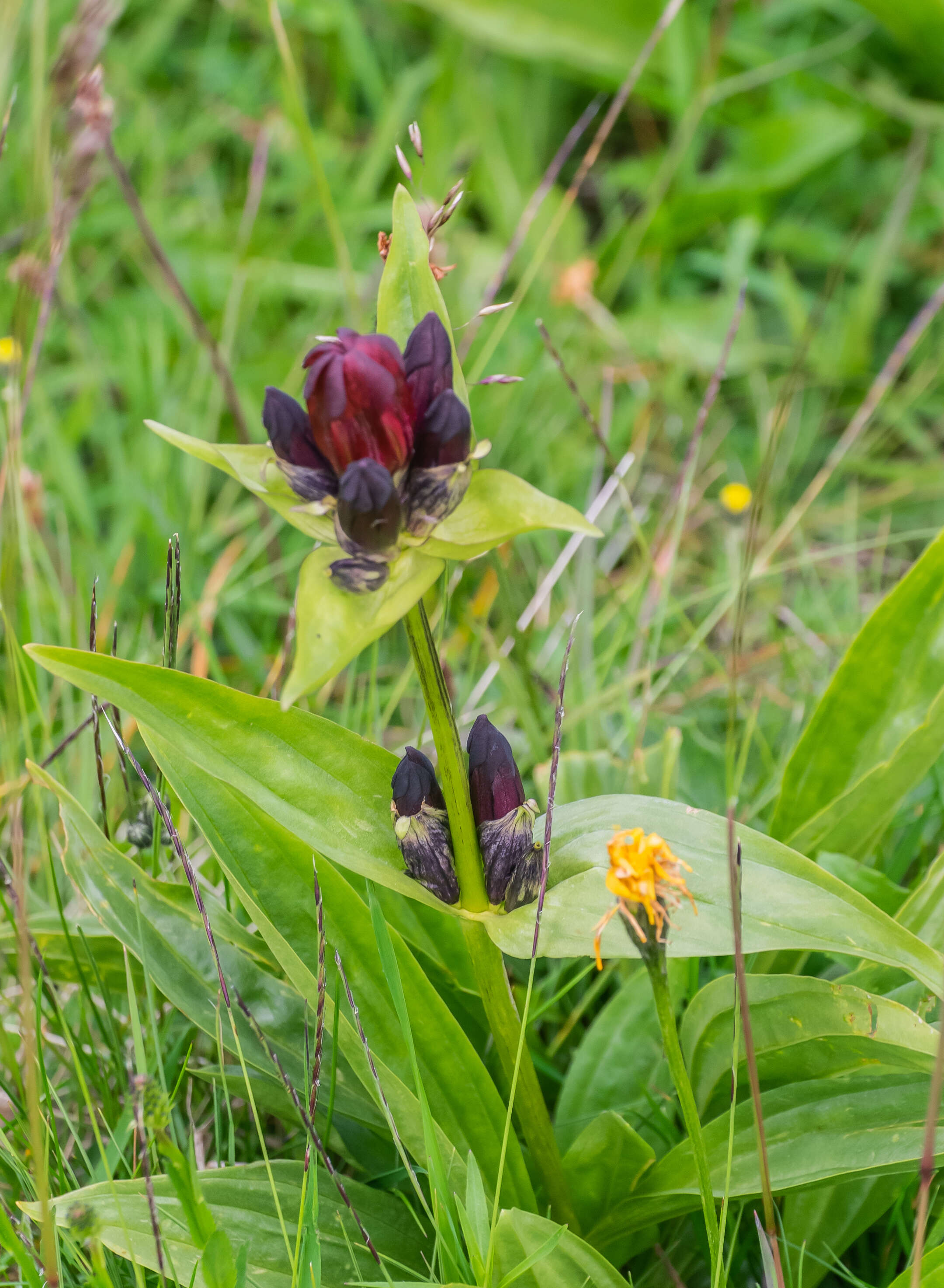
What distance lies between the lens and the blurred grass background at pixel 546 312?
2176 mm

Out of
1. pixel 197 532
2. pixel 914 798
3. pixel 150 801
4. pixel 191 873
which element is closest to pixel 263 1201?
pixel 191 873

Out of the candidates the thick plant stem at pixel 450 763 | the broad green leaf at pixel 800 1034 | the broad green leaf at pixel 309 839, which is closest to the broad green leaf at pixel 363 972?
the broad green leaf at pixel 309 839

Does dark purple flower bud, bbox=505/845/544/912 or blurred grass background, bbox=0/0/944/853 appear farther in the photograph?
blurred grass background, bbox=0/0/944/853

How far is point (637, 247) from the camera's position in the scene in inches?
131

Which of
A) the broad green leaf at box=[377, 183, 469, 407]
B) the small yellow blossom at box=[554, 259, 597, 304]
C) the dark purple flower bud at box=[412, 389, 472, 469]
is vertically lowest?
the small yellow blossom at box=[554, 259, 597, 304]

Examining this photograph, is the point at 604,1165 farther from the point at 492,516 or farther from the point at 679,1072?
the point at 492,516

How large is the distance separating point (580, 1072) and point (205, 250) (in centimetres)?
258

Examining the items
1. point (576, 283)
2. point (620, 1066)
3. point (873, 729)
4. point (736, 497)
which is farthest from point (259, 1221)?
point (576, 283)

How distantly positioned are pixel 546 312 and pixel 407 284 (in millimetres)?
2205

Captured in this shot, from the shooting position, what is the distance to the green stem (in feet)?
2.82

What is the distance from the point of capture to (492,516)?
937mm

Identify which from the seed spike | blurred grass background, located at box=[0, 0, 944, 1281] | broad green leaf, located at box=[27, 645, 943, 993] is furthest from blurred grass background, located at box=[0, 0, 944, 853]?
broad green leaf, located at box=[27, 645, 943, 993]

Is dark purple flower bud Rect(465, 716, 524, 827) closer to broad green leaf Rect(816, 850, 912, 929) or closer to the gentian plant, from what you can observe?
the gentian plant

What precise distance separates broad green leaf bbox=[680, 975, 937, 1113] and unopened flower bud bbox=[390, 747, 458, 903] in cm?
29
